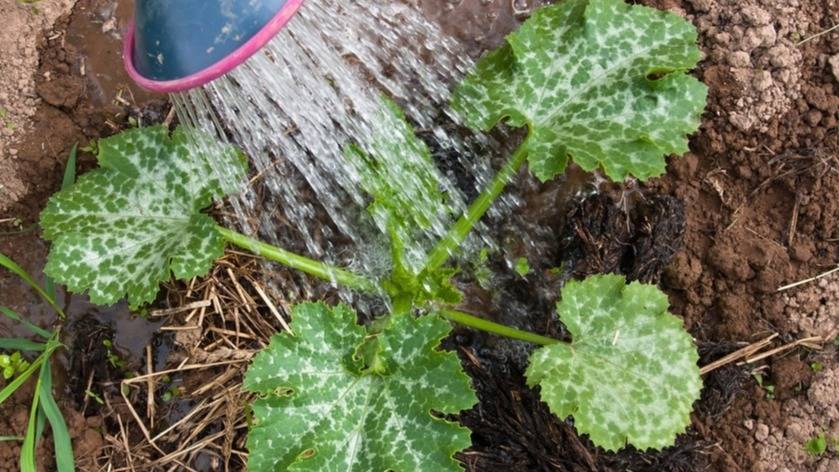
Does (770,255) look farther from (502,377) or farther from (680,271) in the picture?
(502,377)

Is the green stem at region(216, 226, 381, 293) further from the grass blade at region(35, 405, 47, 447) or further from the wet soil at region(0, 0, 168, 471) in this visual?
the grass blade at region(35, 405, 47, 447)

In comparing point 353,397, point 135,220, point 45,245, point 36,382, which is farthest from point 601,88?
point 36,382

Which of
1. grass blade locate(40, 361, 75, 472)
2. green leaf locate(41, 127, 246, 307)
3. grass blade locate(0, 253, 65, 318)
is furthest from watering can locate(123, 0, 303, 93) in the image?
grass blade locate(40, 361, 75, 472)

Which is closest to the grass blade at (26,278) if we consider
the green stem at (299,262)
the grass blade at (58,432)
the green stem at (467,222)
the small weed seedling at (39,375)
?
the small weed seedling at (39,375)

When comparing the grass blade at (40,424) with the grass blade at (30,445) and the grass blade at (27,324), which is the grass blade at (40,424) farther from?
the grass blade at (27,324)

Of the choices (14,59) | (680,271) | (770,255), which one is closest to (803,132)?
(770,255)

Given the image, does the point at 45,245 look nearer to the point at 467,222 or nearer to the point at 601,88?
the point at 467,222
